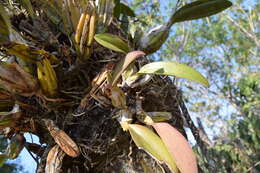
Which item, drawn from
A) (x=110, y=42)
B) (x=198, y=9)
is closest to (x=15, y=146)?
(x=110, y=42)

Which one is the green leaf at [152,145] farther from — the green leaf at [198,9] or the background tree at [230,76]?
the background tree at [230,76]

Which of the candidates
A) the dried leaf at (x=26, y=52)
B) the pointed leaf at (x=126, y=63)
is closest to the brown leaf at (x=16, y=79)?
the dried leaf at (x=26, y=52)

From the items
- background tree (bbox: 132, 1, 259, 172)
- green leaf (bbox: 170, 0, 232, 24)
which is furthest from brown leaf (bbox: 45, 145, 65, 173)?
background tree (bbox: 132, 1, 259, 172)

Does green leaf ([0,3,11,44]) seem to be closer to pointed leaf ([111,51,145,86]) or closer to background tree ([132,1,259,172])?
pointed leaf ([111,51,145,86])

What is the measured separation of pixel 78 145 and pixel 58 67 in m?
0.13

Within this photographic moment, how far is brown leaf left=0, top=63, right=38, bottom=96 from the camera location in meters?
0.41

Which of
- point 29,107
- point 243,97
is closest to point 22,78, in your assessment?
point 29,107

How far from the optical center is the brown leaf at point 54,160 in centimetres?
42

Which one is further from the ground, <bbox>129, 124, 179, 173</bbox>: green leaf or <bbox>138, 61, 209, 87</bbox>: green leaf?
<bbox>138, 61, 209, 87</bbox>: green leaf

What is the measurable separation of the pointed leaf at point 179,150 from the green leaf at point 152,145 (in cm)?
2

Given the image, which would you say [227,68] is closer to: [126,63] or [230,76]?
[230,76]

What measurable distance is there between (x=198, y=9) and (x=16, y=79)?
1.11 ft

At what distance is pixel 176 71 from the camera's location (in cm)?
40

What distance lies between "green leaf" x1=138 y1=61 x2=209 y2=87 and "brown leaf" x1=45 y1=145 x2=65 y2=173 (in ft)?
0.57
